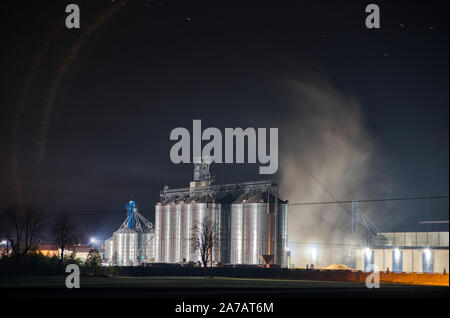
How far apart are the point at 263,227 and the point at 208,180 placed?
2065cm

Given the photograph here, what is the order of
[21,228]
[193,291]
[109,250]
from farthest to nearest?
[109,250] → [21,228] → [193,291]

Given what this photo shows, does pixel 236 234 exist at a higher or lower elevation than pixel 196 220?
lower

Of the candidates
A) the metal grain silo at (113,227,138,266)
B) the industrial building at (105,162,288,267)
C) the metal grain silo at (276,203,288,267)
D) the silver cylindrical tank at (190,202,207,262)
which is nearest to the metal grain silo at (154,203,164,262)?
the industrial building at (105,162,288,267)

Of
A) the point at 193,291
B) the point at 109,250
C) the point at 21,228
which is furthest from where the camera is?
the point at 109,250

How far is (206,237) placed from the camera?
12075 cm

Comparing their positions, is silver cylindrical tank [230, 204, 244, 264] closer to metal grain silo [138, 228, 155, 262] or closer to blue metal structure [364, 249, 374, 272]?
blue metal structure [364, 249, 374, 272]

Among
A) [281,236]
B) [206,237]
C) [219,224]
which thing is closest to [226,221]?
[219,224]

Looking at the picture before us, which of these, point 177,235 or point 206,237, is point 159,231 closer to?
point 177,235

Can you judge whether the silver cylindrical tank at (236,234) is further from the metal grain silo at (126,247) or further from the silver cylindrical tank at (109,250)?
the silver cylindrical tank at (109,250)

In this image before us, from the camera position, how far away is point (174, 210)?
13625 centimetres

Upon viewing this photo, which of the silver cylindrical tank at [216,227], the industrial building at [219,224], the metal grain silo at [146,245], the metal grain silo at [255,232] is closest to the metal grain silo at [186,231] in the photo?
the industrial building at [219,224]

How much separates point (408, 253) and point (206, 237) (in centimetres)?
3744

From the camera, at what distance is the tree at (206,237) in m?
121
